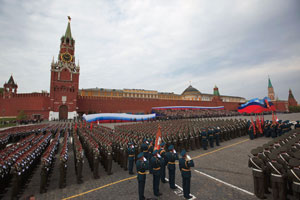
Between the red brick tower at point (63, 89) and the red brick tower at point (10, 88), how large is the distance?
35.8 ft

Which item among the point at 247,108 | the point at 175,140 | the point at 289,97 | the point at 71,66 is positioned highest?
the point at 71,66

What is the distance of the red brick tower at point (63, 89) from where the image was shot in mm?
28422

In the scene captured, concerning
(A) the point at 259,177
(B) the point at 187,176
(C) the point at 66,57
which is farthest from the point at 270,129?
(C) the point at 66,57

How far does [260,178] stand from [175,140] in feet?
16.1

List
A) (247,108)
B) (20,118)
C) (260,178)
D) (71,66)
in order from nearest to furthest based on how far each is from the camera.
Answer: (260,178), (247,108), (20,118), (71,66)

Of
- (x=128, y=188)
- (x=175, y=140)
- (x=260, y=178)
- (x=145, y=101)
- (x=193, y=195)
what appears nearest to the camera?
(x=260, y=178)

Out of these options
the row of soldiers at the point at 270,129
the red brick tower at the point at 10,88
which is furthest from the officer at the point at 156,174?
the red brick tower at the point at 10,88

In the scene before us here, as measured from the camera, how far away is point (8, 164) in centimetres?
468

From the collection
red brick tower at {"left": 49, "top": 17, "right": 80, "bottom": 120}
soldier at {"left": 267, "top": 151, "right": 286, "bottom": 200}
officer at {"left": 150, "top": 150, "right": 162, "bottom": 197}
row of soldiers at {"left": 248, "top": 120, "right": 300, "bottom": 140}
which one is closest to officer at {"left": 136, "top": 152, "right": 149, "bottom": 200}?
officer at {"left": 150, "top": 150, "right": 162, "bottom": 197}

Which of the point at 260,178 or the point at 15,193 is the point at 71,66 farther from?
the point at 260,178

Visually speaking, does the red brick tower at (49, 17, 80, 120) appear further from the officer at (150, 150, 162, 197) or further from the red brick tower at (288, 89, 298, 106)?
the red brick tower at (288, 89, 298, 106)

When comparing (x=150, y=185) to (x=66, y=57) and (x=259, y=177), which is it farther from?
(x=66, y=57)

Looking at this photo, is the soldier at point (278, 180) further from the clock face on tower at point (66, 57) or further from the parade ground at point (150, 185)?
the clock face on tower at point (66, 57)

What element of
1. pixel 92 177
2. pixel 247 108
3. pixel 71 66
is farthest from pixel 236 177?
pixel 71 66
